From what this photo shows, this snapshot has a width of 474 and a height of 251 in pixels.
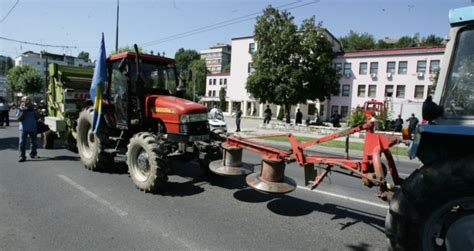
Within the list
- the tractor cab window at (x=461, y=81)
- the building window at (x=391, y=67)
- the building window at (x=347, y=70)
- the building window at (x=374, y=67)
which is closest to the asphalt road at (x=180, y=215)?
the tractor cab window at (x=461, y=81)

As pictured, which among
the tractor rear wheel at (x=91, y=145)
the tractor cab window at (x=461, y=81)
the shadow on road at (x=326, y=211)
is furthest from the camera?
the tractor rear wheel at (x=91, y=145)

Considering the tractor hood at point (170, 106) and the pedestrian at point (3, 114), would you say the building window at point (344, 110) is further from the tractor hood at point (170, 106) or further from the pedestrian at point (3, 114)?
the tractor hood at point (170, 106)

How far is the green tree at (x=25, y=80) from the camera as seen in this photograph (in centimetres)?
5966

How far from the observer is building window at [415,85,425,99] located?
135 ft

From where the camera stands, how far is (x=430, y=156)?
10.4 feet

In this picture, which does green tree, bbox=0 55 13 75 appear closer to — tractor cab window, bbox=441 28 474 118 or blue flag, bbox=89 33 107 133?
blue flag, bbox=89 33 107 133

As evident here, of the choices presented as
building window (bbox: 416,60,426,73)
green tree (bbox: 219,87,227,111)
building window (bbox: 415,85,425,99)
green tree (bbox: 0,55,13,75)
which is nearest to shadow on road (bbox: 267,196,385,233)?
building window (bbox: 415,85,425,99)

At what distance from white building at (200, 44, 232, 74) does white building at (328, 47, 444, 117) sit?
7191 centimetres

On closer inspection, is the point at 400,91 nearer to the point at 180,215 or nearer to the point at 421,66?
the point at 421,66

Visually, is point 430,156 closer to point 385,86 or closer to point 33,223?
point 33,223

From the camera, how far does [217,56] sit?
117938 mm

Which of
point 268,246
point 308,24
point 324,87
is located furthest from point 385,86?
point 268,246

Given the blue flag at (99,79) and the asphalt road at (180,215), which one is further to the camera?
the blue flag at (99,79)

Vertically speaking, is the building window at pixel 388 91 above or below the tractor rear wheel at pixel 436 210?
above
